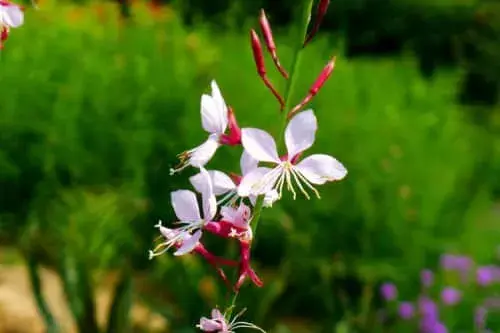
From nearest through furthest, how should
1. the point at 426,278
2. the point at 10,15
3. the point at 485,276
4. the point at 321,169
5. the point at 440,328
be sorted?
1. the point at 321,169
2. the point at 10,15
3. the point at 440,328
4. the point at 426,278
5. the point at 485,276

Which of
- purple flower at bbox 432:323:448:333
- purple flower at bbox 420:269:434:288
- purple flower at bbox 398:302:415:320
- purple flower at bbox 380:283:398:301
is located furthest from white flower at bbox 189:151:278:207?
purple flower at bbox 420:269:434:288

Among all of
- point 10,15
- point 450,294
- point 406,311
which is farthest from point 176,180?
point 10,15

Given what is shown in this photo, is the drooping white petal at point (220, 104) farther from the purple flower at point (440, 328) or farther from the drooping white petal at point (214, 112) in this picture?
the purple flower at point (440, 328)

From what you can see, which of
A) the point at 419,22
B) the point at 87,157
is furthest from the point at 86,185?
the point at 419,22

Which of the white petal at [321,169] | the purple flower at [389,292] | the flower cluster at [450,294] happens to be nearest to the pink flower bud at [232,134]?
the white petal at [321,169]

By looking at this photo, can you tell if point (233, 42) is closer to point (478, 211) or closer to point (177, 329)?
point (478, 211)

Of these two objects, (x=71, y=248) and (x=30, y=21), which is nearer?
(x=71, y=248)

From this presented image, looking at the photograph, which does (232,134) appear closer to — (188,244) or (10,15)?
(188,244)
